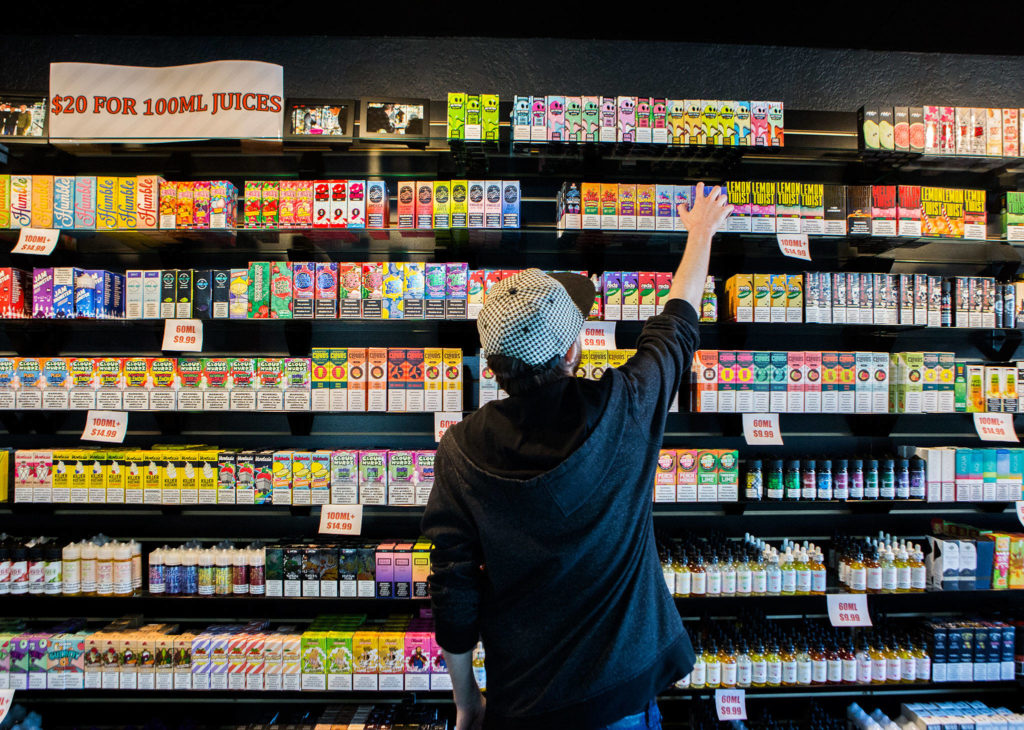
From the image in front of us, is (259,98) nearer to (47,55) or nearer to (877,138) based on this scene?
(47,55)

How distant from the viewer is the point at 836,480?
9.71ft

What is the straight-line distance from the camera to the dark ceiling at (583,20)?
3.16 metres

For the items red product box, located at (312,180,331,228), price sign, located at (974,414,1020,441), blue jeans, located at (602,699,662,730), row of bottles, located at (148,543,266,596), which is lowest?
row of bottles, located at (148,543,266,596)

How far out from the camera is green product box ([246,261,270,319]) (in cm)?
292

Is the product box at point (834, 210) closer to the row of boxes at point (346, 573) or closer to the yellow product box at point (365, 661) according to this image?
the row of boxes at point (346, 573)

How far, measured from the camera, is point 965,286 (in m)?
3.02

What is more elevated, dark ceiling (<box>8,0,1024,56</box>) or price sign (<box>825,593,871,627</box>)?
dark ceiling (<box>8,0,1024,56</box>)

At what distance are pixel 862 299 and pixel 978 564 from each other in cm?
150

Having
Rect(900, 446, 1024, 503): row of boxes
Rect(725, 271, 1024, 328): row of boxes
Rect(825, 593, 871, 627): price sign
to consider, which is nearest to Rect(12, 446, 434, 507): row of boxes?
Rect(725, 271, 1024, 328): row of boxes

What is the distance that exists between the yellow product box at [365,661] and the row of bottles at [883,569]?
237 centimetres

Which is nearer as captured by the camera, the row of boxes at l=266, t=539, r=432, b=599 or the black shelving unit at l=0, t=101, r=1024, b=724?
the row of boxes at l=266, t=539, r=432, b=599

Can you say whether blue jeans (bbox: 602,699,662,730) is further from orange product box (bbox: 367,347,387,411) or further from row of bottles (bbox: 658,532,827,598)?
orange product box (bbox: 367,347,387,411)

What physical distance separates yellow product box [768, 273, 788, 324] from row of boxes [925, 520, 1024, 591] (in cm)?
146

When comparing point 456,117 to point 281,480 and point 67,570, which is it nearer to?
point 281,480
